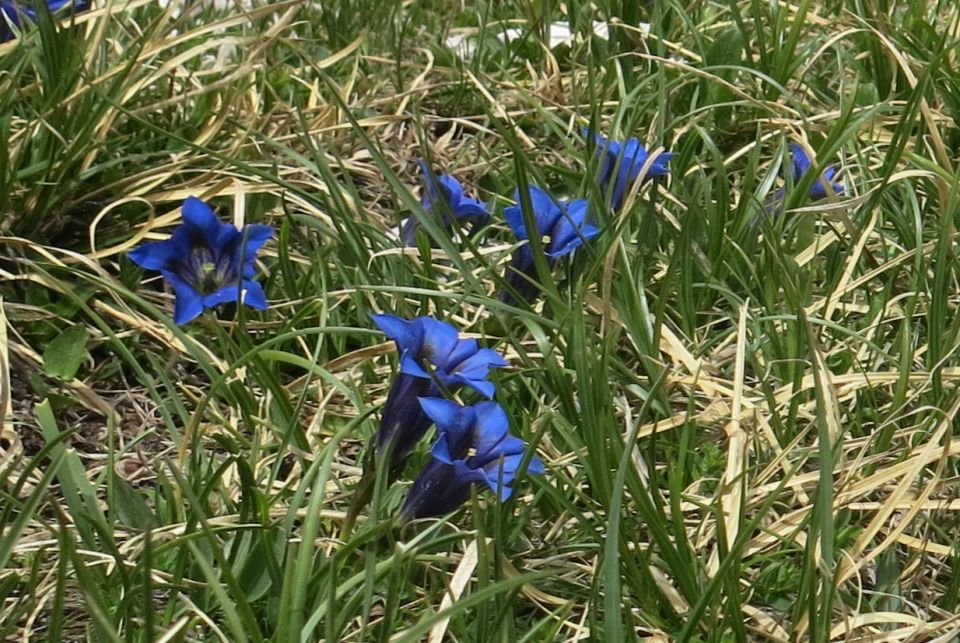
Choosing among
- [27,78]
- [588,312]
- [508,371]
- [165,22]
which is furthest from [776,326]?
[27,78]

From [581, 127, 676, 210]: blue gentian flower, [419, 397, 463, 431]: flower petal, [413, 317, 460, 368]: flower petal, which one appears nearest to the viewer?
[419, 397, 463, 431]: flower petal

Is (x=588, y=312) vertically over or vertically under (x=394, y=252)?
under

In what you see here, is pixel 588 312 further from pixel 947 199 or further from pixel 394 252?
pixel 947 199

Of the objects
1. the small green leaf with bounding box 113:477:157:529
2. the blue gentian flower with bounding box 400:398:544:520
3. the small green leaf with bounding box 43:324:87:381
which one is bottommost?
the small green leaf with bounding box 113:477:157:529

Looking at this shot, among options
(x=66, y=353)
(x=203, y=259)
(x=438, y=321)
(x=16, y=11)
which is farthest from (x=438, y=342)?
(x=16, y=11)

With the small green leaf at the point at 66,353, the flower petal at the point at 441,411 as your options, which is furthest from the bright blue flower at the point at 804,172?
the small green leaf at the point at 66,353

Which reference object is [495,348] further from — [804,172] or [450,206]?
[804,172]

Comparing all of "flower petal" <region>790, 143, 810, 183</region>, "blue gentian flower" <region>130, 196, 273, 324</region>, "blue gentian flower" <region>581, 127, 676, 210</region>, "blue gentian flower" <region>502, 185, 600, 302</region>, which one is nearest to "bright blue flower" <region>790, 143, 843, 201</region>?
"flower petal" <region>790, 143, 810, 183</region>

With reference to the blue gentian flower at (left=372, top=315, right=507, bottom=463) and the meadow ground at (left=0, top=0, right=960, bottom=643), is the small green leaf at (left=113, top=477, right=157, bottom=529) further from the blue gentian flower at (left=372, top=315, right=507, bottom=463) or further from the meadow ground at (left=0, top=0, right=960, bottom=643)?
the blue gentian flower at (left=372, top=315, right=507, bottom=463)
